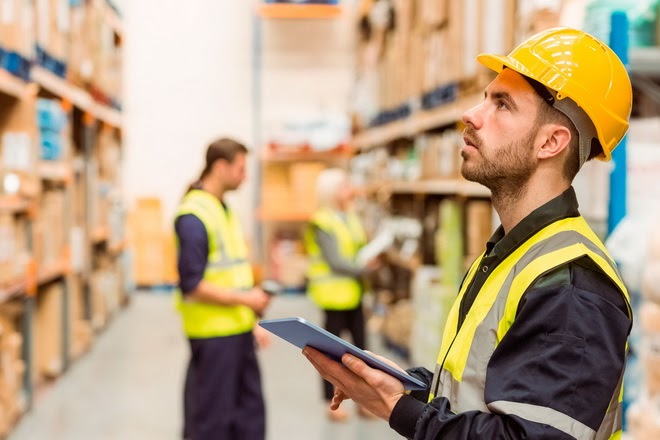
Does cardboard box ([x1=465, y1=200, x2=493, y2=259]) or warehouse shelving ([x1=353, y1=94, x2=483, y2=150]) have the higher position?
warehouse shelving ([x1=353, y1=94, x2=483, y2=150])

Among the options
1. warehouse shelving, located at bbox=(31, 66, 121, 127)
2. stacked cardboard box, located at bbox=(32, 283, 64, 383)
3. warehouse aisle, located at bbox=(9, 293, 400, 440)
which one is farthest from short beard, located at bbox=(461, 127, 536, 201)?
stacked cardboard box, located at bbox=(32, 283, 64, 383)

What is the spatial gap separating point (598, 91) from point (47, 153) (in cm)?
535

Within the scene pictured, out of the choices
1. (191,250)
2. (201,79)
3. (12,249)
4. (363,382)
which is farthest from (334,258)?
(201,79)

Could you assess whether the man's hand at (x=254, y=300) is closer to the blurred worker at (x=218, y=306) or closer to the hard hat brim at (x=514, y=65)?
the blurred worker at (x=218, y=306)

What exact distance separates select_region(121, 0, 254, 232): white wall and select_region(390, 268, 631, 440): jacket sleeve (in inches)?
419

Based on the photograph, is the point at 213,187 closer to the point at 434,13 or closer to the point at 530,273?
the point at 530,273

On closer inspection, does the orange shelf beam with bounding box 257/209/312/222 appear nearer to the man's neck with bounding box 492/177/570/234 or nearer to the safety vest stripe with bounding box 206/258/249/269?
the safety vest stripe with bounding box 206/258/249/269

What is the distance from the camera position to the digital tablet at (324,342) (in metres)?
1.60

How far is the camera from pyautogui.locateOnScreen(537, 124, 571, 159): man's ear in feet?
5.38

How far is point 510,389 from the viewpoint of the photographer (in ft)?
4.75

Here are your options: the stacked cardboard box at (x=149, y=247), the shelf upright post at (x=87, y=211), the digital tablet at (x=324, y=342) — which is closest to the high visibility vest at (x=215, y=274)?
the digital tablet at (x=324, y=342)

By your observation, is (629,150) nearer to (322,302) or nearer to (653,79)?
(653,79)

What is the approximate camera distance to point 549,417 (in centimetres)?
141

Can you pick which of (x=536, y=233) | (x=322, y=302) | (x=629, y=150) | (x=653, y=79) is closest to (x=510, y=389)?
(x=536, y=233)
